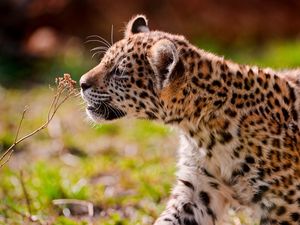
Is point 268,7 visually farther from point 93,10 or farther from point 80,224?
point 80,224

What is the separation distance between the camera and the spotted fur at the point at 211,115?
654 centimetres

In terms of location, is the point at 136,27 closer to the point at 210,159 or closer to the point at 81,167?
the point at 210,159

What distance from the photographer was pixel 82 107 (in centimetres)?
811

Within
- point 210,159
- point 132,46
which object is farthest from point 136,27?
point 210,159

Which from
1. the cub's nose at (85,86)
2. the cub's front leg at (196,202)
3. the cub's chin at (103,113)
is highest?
the cub's nose at (85,86)

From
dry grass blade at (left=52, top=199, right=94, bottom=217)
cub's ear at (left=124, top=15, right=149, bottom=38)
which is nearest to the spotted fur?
cub's ear at (left=124, top=15, right=149, bottom=38)

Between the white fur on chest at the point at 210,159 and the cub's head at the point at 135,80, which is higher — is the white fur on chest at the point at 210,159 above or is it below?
below

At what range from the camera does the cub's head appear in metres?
6.65

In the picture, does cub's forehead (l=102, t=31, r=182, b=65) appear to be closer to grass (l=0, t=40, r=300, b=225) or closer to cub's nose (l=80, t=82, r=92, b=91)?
cub's nose (l=80, t=82, r=92, b=91)

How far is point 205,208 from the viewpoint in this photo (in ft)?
22.8

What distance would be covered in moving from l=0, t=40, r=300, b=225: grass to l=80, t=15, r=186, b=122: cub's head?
833mm

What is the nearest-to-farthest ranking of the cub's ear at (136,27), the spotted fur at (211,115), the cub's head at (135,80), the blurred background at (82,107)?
1. the spotted fur at (211,115)
2. the cub's head at (135,80)
3. the cub's ear at (136,27)
4. the blurred background at (82,107)

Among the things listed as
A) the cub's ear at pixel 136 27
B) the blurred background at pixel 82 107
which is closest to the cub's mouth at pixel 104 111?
the cub's ear at pixel 136 27

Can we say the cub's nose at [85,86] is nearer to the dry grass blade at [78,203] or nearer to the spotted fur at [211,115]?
the spotted fur at [211,115]
